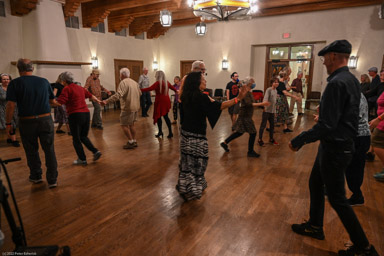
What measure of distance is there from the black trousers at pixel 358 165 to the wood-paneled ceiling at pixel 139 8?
759 centimetres

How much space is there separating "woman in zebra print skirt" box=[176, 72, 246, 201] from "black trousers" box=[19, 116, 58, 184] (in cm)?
162

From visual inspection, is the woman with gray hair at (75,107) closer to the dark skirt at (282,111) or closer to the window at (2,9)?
the dark skirt at (282,111)

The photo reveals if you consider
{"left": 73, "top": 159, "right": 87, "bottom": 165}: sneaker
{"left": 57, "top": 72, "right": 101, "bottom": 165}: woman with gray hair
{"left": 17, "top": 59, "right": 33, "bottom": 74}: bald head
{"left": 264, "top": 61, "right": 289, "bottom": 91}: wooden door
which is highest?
{"left": 264, "top": 61, "right": 289, "bottom": 91}: wooden door

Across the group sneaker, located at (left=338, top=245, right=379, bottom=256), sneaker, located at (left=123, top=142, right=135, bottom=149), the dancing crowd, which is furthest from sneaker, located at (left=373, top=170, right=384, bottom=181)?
sneaker, located at (left=123, top=142, right=135, bottom=149)

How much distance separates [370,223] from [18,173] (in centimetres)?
428

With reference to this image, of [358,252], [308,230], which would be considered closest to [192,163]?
[308,230]

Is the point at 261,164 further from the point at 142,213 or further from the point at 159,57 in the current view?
the point at 159,57

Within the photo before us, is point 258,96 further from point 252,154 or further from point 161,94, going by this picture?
point 252,154

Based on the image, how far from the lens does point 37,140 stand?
2.98m

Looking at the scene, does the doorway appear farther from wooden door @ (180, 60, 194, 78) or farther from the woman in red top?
the woman in red top

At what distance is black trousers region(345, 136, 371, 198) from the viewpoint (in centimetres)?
255

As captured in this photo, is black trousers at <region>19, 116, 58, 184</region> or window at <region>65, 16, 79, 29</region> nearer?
black trousers at <region>19, 116, 58, 184</region>

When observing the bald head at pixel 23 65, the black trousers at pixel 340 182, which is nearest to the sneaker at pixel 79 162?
the bald head at pixel 23 65

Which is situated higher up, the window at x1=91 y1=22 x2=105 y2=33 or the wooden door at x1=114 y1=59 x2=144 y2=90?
the window at x1=91 y1=22 x2=105 y2=33
